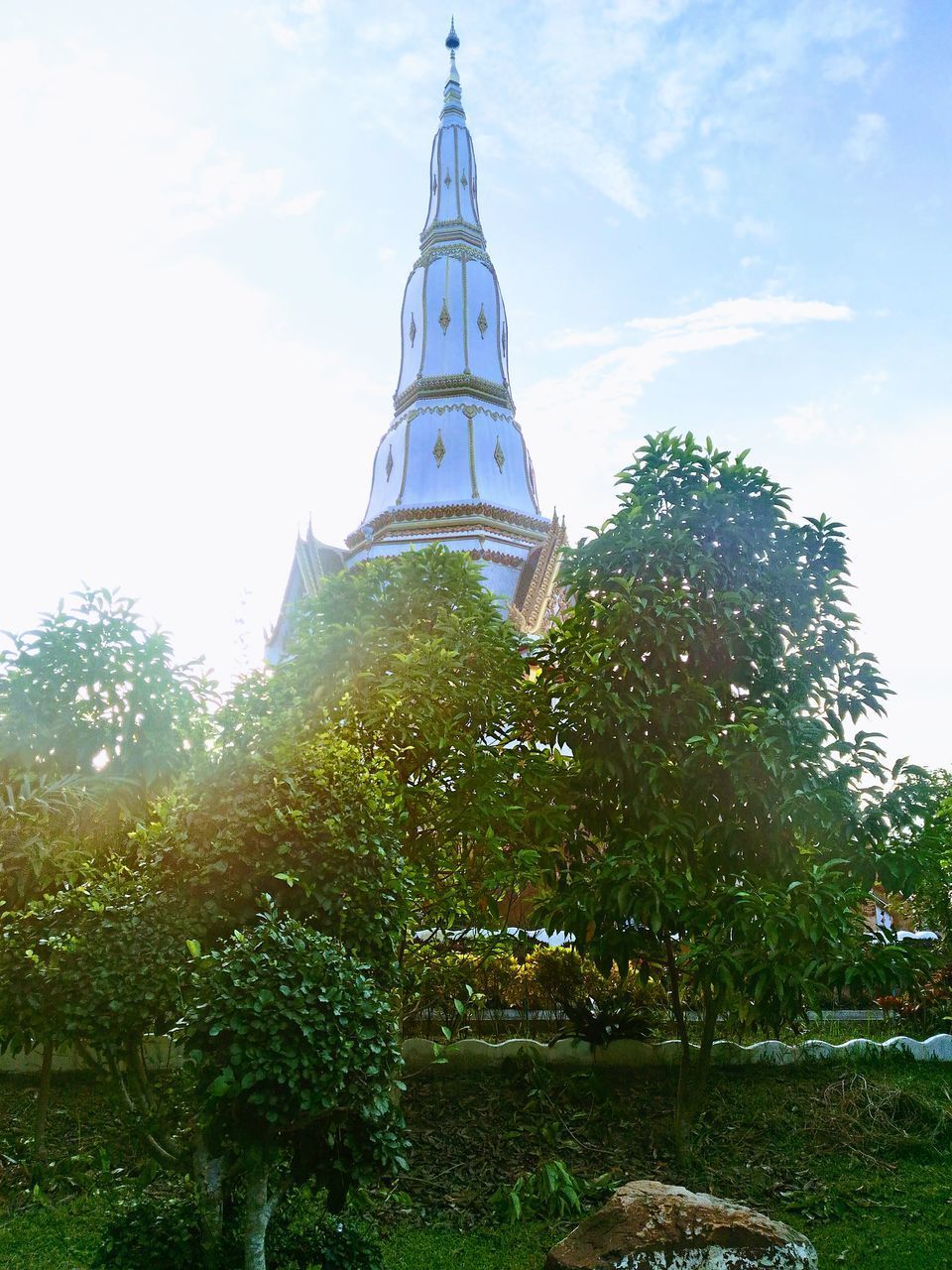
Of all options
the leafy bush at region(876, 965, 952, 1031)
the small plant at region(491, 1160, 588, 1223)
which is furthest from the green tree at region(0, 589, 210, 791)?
the leafy bush at region(876, 965, 952, 1031)

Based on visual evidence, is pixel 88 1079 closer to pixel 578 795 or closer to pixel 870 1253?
pixel 578 795

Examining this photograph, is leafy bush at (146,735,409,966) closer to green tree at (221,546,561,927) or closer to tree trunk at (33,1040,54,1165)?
green tree at (221,546,561,927)

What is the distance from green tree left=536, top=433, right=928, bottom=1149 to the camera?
24.3 feet

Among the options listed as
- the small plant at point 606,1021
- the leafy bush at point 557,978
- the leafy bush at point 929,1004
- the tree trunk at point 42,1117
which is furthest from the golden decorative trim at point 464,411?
the tree trunk at point 42,1117

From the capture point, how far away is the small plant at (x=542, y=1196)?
22.3 ft

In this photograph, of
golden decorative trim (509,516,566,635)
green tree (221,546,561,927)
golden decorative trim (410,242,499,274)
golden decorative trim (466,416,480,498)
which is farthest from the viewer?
golden decorative trim (410,242,499,274)

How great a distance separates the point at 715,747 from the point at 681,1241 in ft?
11.0

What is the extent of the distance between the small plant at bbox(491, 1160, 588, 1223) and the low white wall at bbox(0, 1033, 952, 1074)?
1.86 meters

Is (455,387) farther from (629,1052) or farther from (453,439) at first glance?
Answer: (629,1052)

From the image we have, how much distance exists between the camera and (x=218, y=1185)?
15.9ft

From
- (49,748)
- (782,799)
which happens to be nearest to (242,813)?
(49,748)

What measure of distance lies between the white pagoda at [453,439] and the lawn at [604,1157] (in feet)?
45.4

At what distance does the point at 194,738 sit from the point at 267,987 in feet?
8.89

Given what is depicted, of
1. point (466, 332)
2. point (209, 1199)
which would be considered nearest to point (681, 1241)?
point (209, 1199)
